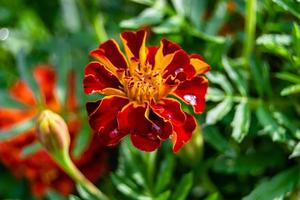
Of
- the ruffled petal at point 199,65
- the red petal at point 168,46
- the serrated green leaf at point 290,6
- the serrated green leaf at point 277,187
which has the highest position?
the red petal at point 168,46

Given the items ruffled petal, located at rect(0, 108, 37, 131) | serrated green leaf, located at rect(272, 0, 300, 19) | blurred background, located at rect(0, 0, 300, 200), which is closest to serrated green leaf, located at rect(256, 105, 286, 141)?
blurred background, located at rect(0, 0, 300, 200)

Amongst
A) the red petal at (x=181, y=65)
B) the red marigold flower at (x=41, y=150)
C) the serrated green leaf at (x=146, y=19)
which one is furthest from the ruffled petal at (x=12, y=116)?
the red petal at (x=181, y=65)

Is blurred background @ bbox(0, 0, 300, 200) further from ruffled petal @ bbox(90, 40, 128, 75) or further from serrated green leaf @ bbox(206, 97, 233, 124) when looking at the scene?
ruffled petal @ bbox(90, 40, 128, 75)

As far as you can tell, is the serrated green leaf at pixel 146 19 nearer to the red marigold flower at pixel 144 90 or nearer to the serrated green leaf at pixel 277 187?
the red marigold flower at pixel 144 90

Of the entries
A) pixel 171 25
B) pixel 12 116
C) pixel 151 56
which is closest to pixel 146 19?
pixel 171 25

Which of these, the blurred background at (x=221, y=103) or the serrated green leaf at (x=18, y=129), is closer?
the blurred background at (x=221, y=103)

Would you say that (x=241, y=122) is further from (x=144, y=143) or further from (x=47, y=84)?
(x=47, y=84)
